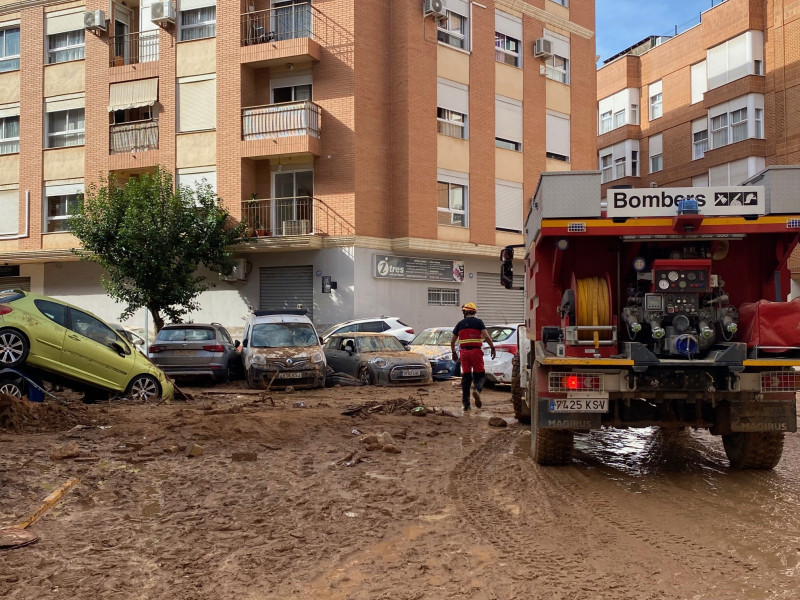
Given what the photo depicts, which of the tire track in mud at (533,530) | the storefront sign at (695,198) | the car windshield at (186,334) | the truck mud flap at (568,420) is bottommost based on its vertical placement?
the tire track in mud at (533,530)

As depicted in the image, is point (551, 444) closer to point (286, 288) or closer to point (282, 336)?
point (282, 336)

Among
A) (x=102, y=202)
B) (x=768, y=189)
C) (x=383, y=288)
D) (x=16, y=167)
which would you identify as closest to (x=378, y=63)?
(x=383, y=288)

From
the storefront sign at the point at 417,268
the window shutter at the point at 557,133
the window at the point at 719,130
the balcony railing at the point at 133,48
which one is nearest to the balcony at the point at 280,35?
the balcony railing at the point at 133,48

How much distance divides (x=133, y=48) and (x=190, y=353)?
17.6 meters

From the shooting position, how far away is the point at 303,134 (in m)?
25.1

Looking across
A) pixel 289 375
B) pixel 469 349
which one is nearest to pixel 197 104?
pixel 289 375

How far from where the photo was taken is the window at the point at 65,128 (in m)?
29.4

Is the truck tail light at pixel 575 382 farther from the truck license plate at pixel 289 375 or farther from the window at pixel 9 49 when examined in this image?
the window at pixel 9 49

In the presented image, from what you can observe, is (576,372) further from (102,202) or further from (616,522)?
(102,202)

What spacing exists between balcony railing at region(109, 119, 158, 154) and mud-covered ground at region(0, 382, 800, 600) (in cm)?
2000

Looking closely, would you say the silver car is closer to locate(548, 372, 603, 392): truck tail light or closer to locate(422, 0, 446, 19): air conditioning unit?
locate(548, 372, 603, 392): truck tail light

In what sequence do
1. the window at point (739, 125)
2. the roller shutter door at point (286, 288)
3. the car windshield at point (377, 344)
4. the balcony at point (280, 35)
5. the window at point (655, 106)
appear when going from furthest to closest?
the window at point (655, 106) < the window at point (739, 125) < the roller shutter door at point (286, 288) < the balcony at point (280, 35) < the car windshield at point (377, 344)

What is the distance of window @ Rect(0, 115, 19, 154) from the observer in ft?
99.9

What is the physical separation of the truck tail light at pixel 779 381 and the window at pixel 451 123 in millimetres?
21899
